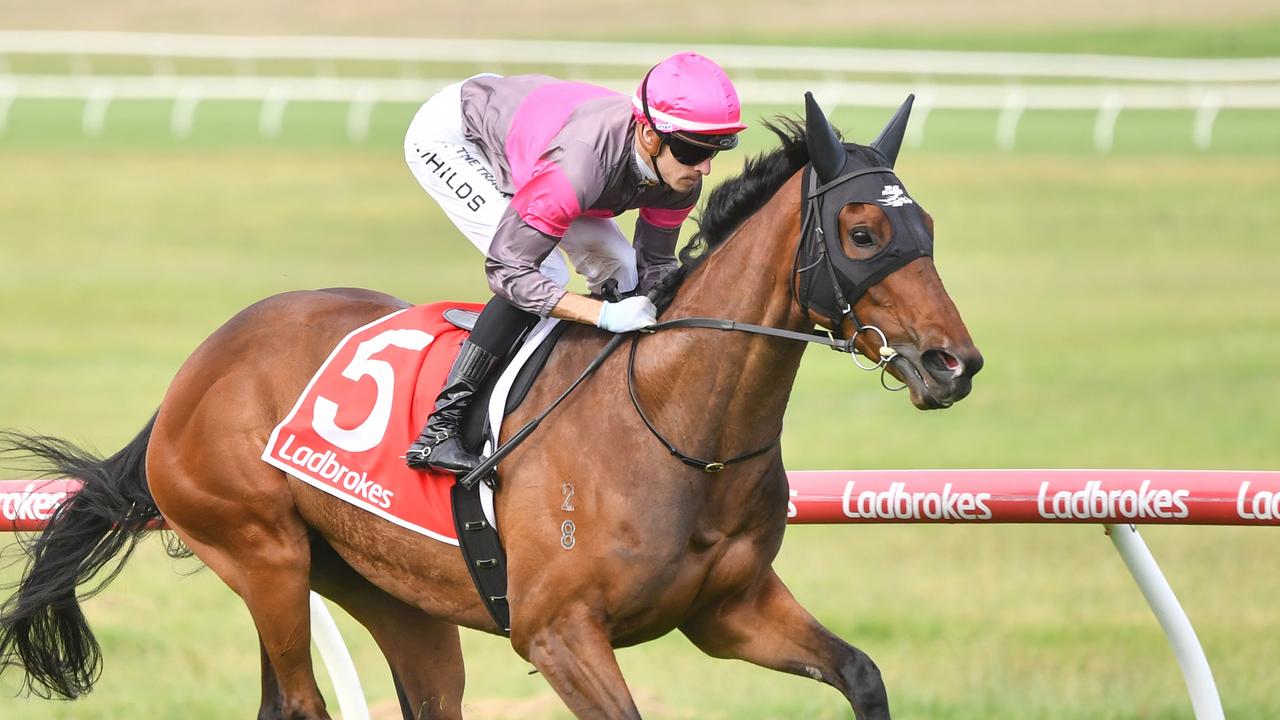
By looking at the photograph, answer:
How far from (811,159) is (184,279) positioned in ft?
55.3

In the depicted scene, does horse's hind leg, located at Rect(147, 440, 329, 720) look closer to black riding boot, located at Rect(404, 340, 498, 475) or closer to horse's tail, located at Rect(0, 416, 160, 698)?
horse's tail, located at Rect(0, 416, 160, 698)

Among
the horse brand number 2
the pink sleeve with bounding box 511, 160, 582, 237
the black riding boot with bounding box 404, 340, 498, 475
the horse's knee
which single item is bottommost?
the horse's knee

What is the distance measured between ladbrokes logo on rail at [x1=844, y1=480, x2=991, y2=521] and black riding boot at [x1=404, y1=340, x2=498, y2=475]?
1236mm

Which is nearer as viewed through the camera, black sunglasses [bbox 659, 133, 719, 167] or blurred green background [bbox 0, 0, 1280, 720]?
black sunglasses [bbox 659, 133, 719, 167]

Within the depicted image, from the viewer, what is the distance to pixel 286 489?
15.8 feet

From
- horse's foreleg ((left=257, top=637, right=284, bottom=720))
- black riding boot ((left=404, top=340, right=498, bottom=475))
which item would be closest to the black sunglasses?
black riding boot ((left=404, top=340, right=498, bottom=475))

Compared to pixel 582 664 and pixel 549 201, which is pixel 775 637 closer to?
pixel 582 664

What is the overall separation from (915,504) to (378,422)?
1514 millimetres

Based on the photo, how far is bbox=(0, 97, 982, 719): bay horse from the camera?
3.93m

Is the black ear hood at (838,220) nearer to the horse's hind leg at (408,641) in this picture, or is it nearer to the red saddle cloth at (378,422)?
the red saddle cloth at (378,422)

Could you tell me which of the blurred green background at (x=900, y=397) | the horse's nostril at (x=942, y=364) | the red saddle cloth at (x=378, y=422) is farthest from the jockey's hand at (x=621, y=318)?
the blurred green background at (x=900, y=397)

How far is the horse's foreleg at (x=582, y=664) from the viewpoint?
413cm

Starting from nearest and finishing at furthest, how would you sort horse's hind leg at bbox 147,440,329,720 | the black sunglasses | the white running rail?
the black sunglasses, horse's hind leg at bbox 147,440,329,720, the white running rail

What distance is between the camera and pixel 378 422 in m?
4.62
